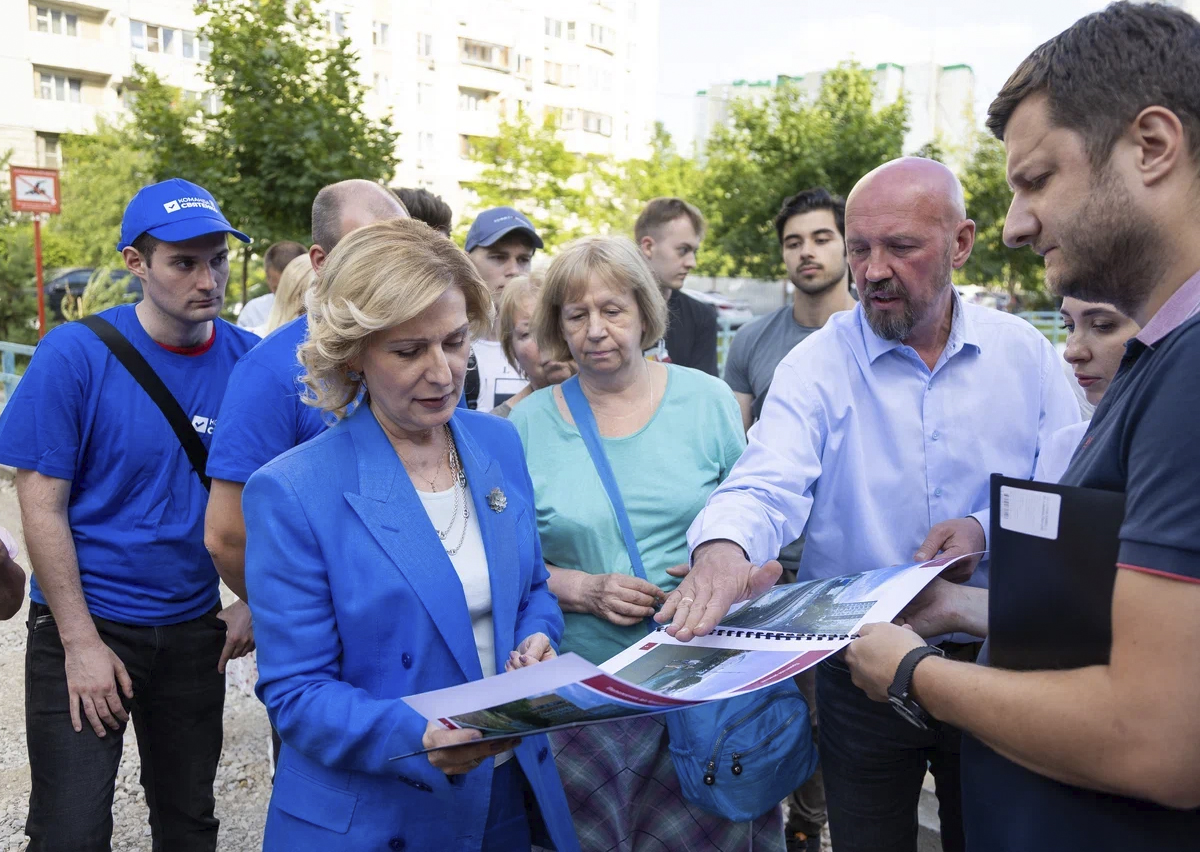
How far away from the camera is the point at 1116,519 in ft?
4.35

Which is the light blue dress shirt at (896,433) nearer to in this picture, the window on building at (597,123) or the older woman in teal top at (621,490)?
the older woman in teal top at (621,490)

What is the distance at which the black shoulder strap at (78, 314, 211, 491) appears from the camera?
119 inches

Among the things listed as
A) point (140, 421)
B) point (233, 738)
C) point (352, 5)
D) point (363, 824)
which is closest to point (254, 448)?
point (140, 421)

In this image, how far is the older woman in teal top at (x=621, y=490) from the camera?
8.86ft

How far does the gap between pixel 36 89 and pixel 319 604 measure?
157 feet

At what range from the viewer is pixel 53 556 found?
114 inches

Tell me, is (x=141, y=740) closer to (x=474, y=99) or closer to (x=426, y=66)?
(x=426, y=66)

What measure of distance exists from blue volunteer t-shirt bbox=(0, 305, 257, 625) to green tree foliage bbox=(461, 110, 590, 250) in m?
30.5

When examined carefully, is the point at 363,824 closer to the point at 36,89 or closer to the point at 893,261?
the point at 893,261

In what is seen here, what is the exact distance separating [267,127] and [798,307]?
31.9ft

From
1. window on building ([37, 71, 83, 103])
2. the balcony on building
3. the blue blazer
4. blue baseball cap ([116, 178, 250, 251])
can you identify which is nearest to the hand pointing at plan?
the blue blazer

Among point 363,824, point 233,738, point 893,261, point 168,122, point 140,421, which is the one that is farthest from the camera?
point 168,122

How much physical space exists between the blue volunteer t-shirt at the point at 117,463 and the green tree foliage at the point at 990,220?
29316 millimetres

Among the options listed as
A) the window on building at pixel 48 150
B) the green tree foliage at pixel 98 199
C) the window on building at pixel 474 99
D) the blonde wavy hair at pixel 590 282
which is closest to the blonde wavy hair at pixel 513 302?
the blonde wavy hair at pixel 590 282
